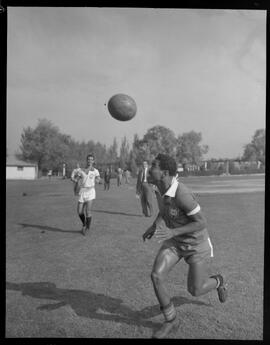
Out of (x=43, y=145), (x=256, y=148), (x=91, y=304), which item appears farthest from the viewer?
(x=43, y=145)

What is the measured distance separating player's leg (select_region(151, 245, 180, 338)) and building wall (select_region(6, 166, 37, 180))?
2123mm

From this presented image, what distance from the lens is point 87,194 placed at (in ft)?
15.1

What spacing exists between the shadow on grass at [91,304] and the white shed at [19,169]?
133cm

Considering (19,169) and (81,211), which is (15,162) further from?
(81,211)

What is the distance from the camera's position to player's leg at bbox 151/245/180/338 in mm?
3012

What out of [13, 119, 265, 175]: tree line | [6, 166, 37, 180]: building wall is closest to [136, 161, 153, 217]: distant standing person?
A: [13, 119, 265, 175]: tree line

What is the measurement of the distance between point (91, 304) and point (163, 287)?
883 mm

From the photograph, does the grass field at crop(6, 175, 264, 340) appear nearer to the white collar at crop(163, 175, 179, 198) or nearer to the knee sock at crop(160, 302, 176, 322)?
the knee sock at crop(160, 302, 176, 322)

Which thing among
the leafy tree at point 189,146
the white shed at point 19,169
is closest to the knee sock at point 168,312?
the leafy tree at point 189,146

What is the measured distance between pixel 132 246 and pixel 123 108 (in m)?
1.92

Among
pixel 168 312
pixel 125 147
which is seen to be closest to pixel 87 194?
pixel 125 147

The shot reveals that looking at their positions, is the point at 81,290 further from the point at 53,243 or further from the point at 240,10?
the point at 240,10

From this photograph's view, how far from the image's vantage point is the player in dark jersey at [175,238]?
3053mm
